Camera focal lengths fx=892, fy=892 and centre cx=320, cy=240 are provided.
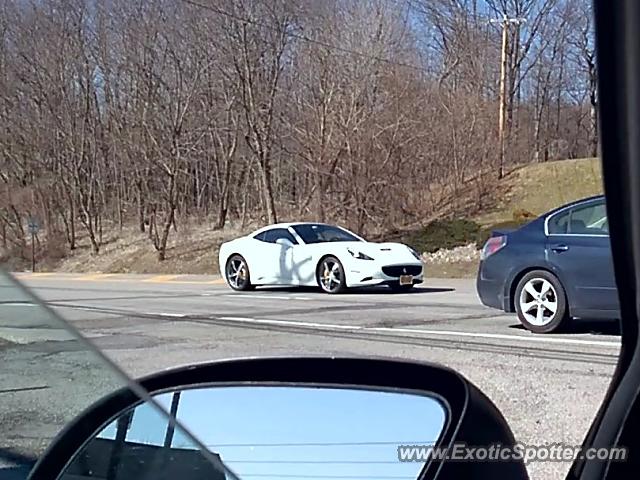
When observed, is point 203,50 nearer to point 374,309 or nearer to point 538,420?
point 374,309

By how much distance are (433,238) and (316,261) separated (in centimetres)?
810

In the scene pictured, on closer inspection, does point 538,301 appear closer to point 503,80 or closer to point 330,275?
point 330,275

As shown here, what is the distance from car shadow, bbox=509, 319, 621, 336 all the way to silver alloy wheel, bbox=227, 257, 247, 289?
770 centimetres

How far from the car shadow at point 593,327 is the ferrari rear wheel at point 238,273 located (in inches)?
301

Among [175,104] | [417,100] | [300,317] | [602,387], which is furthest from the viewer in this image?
[175,104]

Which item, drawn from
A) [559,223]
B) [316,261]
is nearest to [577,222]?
[559,223]

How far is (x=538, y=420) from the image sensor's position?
15.8 feet

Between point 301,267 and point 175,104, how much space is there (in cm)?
1168

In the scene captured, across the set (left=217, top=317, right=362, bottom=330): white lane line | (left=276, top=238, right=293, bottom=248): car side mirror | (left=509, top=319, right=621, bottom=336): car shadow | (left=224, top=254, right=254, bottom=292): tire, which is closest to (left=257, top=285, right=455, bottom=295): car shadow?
(left=224, top=254, right=254, bottom=292): tire

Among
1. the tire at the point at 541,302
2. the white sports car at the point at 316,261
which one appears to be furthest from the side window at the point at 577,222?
the white sports car at the point at 316,261

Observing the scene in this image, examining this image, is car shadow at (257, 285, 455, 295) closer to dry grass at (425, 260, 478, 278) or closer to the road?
the road

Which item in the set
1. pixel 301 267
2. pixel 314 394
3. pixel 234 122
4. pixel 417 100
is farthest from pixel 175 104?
pixel 314 394

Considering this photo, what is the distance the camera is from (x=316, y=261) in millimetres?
14609

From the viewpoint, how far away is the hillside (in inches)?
762
